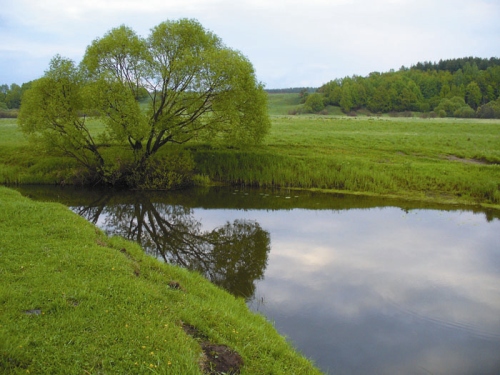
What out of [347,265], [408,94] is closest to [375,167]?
[347,265]

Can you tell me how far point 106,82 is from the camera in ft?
80.4

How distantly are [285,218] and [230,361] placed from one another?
14139 millimetres

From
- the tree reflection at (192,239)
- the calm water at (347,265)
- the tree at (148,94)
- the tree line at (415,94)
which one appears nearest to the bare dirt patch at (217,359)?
the calm water at (347,265)

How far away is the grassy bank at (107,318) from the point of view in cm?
543

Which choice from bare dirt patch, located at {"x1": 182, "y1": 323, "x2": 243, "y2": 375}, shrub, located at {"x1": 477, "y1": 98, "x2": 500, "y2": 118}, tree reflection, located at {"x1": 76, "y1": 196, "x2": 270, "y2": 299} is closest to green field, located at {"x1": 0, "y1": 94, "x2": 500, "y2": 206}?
tree reflection, located at {"x1": 76, "y1": 196, "x2": 270, "y2": 299}

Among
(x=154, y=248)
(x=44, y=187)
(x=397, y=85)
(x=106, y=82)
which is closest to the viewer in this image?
(x=154, y=248)

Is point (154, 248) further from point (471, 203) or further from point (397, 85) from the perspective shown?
point (397, 85)

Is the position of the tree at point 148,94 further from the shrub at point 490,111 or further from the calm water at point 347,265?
the shrub at point 490,111

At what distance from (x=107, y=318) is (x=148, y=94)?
2267cm

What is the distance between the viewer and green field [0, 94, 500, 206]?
24.7 metres

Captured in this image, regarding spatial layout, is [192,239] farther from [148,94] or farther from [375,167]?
[375,167]

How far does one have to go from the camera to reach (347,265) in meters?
13.8

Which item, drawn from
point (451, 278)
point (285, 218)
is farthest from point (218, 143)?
point (451, 278)

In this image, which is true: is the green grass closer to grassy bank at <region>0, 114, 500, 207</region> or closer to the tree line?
grassy bank at <region>0, 114, 500, 207</region>
